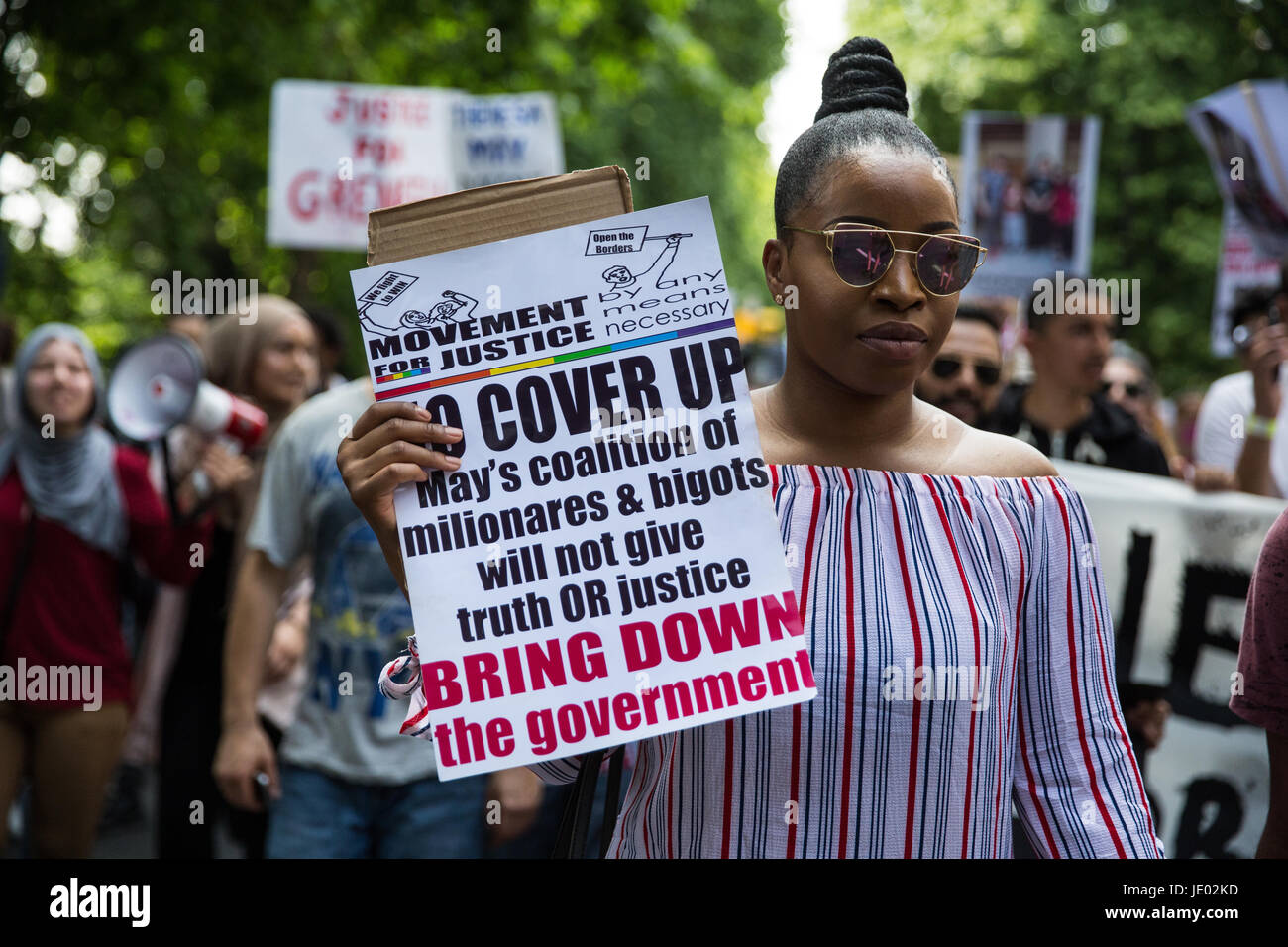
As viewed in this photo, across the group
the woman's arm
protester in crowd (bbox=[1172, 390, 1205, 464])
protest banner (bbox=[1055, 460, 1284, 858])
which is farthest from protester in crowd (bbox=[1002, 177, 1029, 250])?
the woman's arm

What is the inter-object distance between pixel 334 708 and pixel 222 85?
27.3 ft

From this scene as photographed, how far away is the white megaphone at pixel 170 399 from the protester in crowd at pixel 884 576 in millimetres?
3111

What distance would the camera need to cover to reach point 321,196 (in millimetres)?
8227

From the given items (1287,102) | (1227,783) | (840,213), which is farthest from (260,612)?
(1287,102)

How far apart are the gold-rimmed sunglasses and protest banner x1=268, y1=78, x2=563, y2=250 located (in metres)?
6.27

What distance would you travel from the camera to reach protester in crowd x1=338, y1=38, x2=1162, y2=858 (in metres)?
2.04

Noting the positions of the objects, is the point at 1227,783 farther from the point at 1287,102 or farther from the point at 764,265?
the point at 764,265

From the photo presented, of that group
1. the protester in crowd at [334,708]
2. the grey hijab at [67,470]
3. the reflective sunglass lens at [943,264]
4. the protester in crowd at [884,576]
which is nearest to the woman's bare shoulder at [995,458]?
the protester in crowd at [884,576]

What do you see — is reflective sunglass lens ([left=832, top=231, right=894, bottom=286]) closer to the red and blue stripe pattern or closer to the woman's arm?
the red and blue stripe pattern

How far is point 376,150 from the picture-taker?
27.4 feet

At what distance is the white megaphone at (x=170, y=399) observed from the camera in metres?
5.03

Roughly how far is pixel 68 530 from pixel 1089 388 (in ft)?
11.7

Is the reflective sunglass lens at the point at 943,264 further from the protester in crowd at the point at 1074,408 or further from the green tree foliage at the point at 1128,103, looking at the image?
the green tree foliage at the point at 1128,103

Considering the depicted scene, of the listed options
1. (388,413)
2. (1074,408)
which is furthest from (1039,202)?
(388,413)
